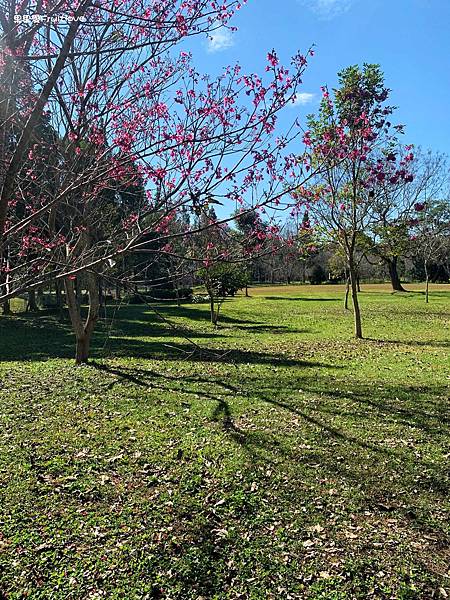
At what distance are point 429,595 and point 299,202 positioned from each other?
283cm

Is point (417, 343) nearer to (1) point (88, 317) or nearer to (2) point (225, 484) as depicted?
(1) point (88, 317)

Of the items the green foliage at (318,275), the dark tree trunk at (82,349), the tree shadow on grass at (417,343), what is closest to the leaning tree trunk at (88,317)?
the dark tree trunk at (82,349)

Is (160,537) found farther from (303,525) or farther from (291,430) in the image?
(291,430)

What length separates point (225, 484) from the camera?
4.38m

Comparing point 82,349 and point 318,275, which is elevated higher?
point 318,275

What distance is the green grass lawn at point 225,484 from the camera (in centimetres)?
318

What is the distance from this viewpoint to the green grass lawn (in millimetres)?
3180

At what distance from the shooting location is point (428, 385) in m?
8.11

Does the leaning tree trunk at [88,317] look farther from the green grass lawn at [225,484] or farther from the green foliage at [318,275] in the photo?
the green foliage at [318,275]

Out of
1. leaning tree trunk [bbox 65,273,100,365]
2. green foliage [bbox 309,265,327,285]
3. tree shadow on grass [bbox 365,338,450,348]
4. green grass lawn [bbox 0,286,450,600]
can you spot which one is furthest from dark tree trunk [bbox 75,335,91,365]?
green foliage [bbox 309,265,327,285]

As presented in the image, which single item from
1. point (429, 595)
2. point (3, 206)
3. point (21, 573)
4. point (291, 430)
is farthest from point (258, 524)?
point (3, 206)

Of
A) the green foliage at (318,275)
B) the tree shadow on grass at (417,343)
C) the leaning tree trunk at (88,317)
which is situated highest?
the green foliage at (318,275)

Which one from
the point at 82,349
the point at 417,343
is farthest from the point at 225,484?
the point at 417,343

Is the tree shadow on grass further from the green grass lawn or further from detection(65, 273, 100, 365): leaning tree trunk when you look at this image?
detection(65, 273, 100, 365): leaning tree trunk
